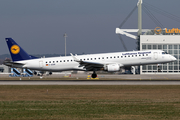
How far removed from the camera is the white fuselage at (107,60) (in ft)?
167

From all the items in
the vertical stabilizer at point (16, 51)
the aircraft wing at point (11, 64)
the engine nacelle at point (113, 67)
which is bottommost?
the engine nacelle at point (113, 67)

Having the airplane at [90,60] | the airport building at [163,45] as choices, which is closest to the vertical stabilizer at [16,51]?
the airplane at [90,60]

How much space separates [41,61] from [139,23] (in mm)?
77244

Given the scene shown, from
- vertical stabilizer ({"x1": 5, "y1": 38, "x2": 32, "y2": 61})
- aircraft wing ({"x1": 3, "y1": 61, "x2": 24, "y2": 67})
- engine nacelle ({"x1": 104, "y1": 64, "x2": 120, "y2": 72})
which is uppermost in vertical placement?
vertical stabilizer ({"x1": 5, "y1": 38, "x2": 32, "y2": 61})

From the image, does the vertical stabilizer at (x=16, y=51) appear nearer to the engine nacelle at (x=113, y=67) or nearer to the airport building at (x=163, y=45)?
the engine nacelle at (x=113, y=67)

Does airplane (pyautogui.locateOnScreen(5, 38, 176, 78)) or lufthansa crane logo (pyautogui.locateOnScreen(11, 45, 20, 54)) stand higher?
lufthansa crane logo (pyautogui.locateOnScreen(11, 45, 20, 54))

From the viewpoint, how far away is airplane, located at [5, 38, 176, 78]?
1997 inches

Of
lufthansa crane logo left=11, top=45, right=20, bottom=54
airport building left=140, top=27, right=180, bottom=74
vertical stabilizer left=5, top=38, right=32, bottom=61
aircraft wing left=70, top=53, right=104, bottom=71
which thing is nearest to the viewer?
aircraft wing left=70, top=53, right=104, bottom=71

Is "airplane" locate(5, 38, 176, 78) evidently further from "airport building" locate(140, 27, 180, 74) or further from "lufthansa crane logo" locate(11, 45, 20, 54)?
"airport building" locate(140, 27, 180, 74)

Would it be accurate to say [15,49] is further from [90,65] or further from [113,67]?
[113,67]

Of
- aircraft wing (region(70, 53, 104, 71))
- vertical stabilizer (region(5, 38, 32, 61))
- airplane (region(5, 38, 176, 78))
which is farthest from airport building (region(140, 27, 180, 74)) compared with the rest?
vertical stabilizer (region(5, 38, 32, 61))

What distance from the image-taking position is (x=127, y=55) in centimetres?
5091

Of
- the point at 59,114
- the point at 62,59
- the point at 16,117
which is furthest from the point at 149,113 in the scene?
the point at 62,59

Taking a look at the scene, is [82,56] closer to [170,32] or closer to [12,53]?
[12,53]
